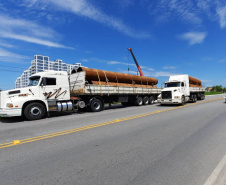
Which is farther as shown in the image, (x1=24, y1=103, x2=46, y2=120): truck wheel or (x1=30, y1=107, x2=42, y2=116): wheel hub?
(x1=30, y1=107, x2=42, y2=116): wheel hub

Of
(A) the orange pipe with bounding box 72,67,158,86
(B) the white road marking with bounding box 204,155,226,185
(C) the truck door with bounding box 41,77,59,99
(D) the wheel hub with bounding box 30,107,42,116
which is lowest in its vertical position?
(B) the white road marking with bounding box 204,155,226,185

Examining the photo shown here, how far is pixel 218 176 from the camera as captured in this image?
10.1 ft

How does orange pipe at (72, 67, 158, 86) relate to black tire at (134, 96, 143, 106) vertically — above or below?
above

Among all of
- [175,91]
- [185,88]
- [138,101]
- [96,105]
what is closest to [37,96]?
[96,105]

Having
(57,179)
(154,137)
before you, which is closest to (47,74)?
(154,137)

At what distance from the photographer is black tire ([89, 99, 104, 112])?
12834 mm

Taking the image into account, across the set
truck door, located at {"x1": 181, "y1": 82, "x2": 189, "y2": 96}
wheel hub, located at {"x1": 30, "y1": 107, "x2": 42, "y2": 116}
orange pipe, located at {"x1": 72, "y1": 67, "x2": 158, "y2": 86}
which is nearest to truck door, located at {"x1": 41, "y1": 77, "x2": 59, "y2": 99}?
wheel hub, located at {"x1": 30, "y1": 107, "x2": 42, "y2": 116}

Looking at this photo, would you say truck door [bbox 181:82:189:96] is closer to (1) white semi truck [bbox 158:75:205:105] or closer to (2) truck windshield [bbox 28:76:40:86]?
(1) white semi truck [bbox 158:75:205:105]

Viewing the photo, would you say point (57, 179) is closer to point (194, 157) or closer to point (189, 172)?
point (189, 172)

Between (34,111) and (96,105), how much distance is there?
4753 millimetres

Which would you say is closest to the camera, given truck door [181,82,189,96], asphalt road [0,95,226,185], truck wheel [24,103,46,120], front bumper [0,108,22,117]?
asphalt road [0,95,226,185]

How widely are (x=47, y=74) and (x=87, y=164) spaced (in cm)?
861

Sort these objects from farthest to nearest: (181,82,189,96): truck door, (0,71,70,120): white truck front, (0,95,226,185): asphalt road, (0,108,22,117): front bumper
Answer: (181,82,189,96): truck door
(0,71,70,120): white truck front
(0,108,22,117): front bumper
(0,95,226,185): asphalt road

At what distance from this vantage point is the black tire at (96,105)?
12.8 metres
